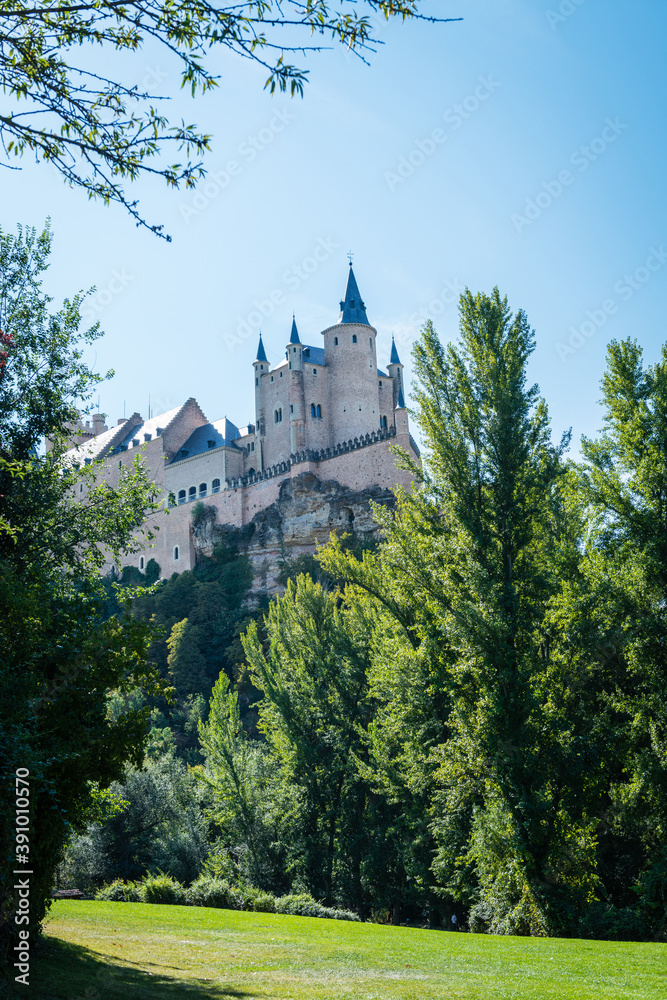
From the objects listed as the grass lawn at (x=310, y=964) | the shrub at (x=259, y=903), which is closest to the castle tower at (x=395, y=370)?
the shrub at (x=259, y=903)

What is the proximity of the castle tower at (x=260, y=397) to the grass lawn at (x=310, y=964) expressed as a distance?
1847 inches

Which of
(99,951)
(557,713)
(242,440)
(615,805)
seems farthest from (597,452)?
(242,440)

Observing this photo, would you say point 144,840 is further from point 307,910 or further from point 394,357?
point 394,357

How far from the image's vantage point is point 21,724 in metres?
7.88

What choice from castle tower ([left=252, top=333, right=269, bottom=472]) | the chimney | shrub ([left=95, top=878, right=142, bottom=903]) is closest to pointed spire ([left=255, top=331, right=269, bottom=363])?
castle tower ([left=252, top=333, right=269, bottom=472])

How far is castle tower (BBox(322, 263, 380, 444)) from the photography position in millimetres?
57719

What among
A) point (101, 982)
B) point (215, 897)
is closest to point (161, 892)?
point (215, 897)

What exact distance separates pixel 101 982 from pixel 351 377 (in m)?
52.1

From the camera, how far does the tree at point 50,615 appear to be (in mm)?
8258

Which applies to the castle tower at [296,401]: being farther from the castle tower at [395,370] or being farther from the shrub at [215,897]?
the shrub at [215,897]

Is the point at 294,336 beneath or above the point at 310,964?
above

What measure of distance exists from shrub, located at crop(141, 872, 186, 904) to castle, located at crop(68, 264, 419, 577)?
31962 mm

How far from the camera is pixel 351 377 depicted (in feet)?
191

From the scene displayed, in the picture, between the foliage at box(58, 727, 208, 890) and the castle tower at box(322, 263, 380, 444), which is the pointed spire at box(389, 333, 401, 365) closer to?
the castle tower at box(322, 263, 380, 444)
